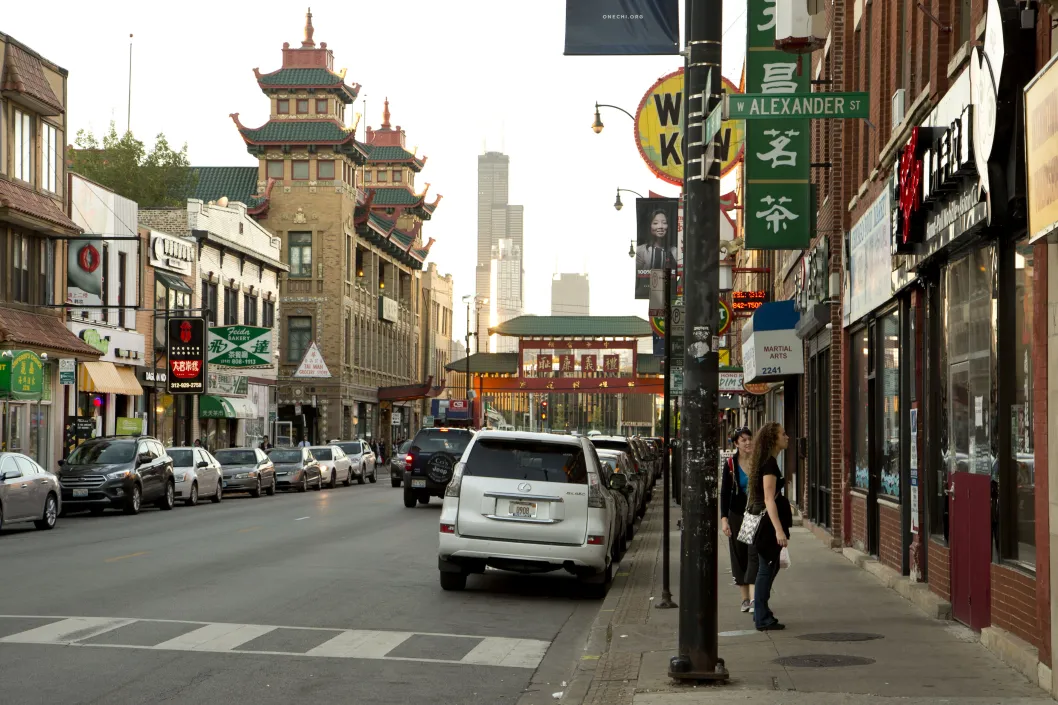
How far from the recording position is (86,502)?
30.2 meters

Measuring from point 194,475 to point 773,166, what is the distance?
788 inches

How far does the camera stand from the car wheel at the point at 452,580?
15744mm

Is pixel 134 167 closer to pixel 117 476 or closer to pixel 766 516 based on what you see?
pixel 117 476

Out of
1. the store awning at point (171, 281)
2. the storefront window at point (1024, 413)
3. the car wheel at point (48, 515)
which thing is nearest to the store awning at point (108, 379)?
the store awning at point (171, 281)

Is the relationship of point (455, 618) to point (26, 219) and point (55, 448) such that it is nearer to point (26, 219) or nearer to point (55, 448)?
point (26, 219)

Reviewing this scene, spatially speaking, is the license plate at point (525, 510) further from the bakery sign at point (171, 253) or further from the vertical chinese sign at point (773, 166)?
the bakery sign at point (171, 253)

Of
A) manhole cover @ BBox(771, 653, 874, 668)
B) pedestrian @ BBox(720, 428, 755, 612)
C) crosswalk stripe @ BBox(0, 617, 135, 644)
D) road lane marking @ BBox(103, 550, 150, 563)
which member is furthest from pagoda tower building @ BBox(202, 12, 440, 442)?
manhole cover @ BBox(771, 653, 874, 668)

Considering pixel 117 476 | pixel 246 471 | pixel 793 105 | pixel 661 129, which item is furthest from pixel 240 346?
pixel 793 105

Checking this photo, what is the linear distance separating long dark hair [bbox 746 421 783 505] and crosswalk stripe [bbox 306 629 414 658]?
3174 millimetres

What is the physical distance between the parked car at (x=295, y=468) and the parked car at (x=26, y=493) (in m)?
19.0

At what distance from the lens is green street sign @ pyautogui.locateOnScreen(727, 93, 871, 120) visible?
1008 cm

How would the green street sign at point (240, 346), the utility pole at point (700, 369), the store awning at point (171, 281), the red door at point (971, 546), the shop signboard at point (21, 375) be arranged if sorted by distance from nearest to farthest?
1. the utility pole at point (700, 369)
2. the red door at point (971, 546)
3. the shop signboard at point (21, 375)
4. the store awning at point (171, 281)
5. the green street sign at point (240, 346)

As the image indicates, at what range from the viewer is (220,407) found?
57.2 meters

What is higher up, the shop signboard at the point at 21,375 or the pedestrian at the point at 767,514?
the shop signboard at the point at 21,375
